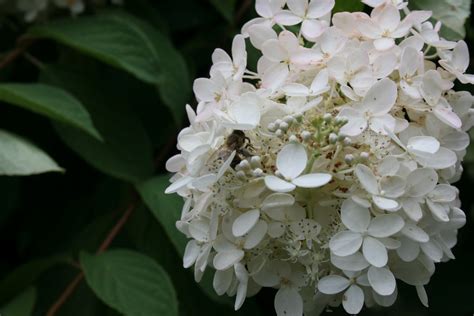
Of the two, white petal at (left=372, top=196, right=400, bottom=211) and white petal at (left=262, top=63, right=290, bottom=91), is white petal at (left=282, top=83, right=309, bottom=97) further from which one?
white petal at (left=372, top=196, right=400, bottom=211)

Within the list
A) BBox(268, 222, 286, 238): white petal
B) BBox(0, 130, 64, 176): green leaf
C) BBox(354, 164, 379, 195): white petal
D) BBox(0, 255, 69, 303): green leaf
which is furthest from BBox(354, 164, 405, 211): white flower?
BBox(0, 255, 69, 303): green leaf

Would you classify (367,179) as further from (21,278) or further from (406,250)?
(21,278)

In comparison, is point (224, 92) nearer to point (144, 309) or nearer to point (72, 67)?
point (144, 309)

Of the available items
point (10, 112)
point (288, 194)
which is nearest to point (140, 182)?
point (10, 112)

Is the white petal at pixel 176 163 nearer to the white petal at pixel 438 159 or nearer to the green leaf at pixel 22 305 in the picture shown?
the white petal at pixel 438 159

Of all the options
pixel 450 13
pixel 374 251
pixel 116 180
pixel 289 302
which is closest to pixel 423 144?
pixel 374 251

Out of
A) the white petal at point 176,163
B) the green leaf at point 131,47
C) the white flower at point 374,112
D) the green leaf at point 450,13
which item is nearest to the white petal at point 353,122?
the white flower at point 374,112
